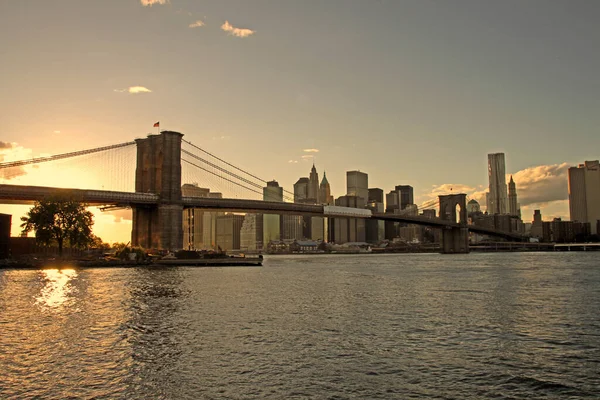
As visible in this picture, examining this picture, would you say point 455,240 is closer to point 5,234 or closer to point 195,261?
point 195,261

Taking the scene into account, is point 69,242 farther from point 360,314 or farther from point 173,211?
point 360,314

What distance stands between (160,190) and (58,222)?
20927 millimetres

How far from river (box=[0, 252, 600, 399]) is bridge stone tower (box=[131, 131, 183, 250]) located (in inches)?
2429

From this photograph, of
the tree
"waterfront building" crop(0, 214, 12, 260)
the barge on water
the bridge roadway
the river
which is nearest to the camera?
the river

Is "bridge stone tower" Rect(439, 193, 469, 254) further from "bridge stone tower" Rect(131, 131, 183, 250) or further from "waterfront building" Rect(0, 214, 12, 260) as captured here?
"waterfront building" Rect(0, 214, 12, 260)

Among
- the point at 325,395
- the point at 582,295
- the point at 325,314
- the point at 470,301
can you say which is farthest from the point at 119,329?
the point at 582,295

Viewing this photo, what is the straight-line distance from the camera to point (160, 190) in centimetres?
9700

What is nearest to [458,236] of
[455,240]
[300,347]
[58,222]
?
[455,240]

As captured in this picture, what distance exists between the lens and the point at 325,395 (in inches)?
503

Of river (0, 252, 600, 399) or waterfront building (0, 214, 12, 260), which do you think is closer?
river (0, 252, 600, 399)

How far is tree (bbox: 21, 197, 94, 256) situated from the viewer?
78250 mm

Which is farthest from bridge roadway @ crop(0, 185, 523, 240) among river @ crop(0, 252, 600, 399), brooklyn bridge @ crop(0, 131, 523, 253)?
river @ crop(0, 252, 600, 399)

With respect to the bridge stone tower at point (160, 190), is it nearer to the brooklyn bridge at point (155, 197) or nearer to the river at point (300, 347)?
the brooklyn bridge at point (155, 197)

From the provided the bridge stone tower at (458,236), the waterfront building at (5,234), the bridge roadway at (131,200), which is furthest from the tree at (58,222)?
the bridge stone tower at (458,236)
